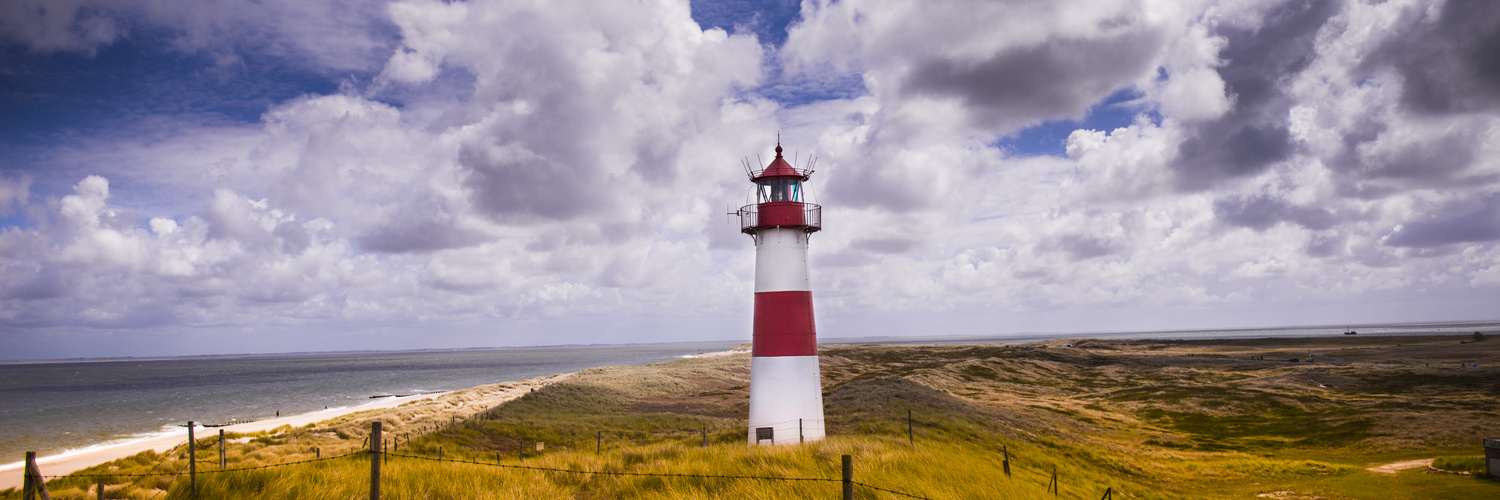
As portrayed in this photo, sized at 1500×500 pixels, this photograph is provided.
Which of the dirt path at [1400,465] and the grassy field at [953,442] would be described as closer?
the grassy field at [953,442]

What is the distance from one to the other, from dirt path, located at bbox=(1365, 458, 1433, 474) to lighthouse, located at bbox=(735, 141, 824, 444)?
1702 cm

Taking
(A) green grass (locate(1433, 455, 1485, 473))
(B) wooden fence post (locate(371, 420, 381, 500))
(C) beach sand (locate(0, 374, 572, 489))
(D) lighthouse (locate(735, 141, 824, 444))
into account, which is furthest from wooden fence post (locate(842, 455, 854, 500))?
(C) beach sand (locate(0, 374, 572, 489))

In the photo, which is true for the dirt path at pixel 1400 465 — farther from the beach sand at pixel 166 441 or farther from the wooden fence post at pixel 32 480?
the beach sand at pixel 166 441

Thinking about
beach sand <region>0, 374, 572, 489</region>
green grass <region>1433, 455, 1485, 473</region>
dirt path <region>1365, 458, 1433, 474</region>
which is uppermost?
green grass <region>1433, 455, 1485, 473</region>

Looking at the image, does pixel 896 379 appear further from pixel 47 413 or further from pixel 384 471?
pixel 47 413

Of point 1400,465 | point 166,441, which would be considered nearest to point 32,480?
point 1400,465

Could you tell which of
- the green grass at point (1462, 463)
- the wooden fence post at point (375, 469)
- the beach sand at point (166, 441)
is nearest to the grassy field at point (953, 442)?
the green grass at point (1462, 463)

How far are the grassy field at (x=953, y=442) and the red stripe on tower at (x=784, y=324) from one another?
2.16 metres

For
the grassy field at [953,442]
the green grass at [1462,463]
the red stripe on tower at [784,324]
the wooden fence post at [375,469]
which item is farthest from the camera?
the green grass at [1462,463]

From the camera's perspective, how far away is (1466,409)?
30688 mm

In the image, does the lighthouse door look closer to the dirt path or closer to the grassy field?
the grassy field

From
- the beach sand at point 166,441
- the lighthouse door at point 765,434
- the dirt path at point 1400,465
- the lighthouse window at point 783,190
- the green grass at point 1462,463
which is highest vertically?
the lighthouse window at point 783,190

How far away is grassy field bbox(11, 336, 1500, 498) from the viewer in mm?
10672

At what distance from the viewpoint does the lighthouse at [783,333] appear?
49.9ft
